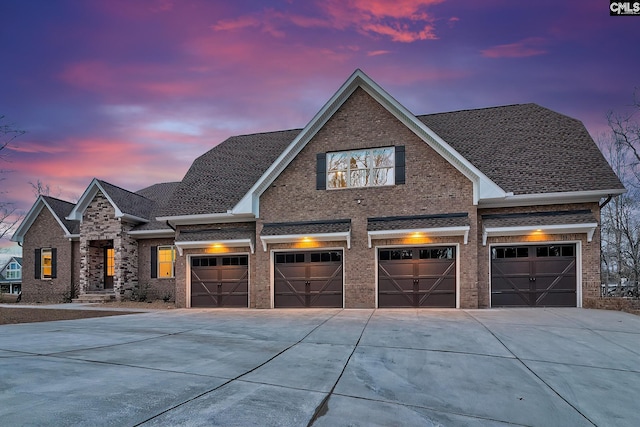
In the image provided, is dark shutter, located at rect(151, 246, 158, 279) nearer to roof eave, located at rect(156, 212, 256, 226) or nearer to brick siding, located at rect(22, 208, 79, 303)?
roof eave, located at rect(156, 212, 256, 226)

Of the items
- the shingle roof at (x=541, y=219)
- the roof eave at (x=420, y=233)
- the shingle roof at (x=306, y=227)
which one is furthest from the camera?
the shingle roof at (x=306, y=227)

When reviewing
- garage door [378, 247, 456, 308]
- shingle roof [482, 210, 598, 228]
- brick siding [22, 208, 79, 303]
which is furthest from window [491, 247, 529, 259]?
brick siding [22, 208, 79, 303]

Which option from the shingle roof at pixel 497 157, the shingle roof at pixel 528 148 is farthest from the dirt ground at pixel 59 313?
the shingle roof at pixel 528 148

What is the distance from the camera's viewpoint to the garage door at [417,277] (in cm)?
1346

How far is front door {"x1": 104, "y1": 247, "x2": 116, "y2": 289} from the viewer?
20.8 metres

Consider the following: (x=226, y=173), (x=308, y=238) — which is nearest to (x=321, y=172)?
(x=308, y=238)

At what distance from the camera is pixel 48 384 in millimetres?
4594

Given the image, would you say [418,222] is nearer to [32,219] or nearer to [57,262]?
[57,262]

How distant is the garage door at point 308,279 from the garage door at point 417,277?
1.83 meters

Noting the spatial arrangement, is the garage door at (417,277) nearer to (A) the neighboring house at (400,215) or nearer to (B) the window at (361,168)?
(A) the neighboring house at (400,215)

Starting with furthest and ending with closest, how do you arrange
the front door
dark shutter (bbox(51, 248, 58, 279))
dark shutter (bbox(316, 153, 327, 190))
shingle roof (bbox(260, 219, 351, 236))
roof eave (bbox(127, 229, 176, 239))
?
dark shutter (bbox(51, 248, 58, 279)) < the front door < roof eave (bbox(127, 229, 176, 239)) < dark shutter (bbox(316, 153, 327, 190)) < shingle roof (bbox(260, 219, 351, 236))

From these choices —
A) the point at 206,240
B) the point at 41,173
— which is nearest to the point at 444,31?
the point at 206,240

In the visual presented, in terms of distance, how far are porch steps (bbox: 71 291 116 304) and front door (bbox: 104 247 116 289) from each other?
1.35 m

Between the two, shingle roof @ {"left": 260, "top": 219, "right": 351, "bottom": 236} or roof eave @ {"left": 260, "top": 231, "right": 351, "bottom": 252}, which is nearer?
roof eave @ {"left": 260, "top": 231, "right": 351, "bottom": 252}
